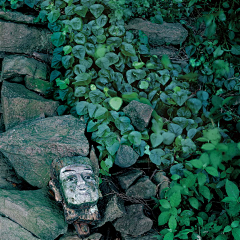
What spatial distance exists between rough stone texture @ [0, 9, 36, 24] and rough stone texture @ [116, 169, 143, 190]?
221 centimetres

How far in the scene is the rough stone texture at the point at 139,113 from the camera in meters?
2.65

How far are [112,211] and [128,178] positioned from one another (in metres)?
0.39

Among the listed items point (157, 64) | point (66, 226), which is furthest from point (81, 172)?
point (157, 64)

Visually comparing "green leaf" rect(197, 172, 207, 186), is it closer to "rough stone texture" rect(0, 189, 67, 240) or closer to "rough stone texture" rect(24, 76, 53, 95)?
"rough stone texture" rect(0, 189, 67, 240)

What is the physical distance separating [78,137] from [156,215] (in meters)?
1.06

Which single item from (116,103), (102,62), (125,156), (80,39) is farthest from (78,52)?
(125,156)

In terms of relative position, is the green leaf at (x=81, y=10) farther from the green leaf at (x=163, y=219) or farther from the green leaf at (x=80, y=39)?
the green leaf at (x=163, y=219)

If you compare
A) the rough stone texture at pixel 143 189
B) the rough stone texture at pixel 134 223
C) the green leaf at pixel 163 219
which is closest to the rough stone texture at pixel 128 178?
the rough stone texture at pixel 143 189

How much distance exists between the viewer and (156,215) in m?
2.50

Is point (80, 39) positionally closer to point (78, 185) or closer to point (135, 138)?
point (135, 138)

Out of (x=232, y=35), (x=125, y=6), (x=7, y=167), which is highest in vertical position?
(x=125, y=6)

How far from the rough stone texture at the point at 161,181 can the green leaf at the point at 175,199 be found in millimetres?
256

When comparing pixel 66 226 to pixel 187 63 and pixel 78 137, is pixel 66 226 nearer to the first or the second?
pixel 78 137

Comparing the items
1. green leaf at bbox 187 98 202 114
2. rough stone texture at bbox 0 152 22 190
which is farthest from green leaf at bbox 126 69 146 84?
rough stone texture at bbox 0 152 22 190
